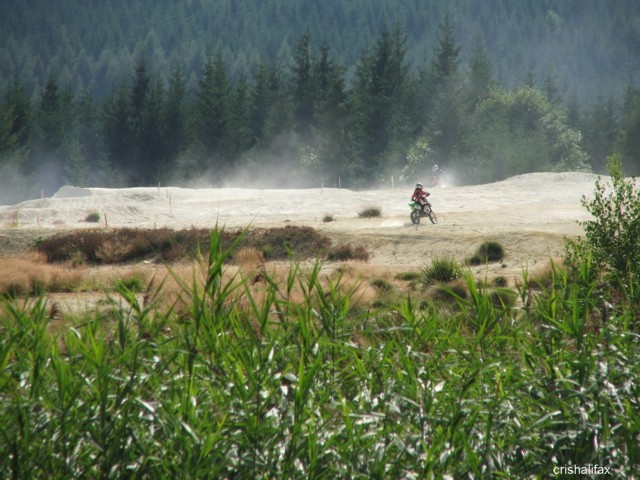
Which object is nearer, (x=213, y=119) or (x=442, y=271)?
(x=442, y=271)

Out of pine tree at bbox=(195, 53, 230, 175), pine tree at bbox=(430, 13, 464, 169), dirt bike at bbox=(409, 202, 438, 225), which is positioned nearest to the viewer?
dirt bike at bbox=(409, 202, 438, 225)

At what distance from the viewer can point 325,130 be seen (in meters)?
71.6

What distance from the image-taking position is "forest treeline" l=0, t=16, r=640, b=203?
2719 inches

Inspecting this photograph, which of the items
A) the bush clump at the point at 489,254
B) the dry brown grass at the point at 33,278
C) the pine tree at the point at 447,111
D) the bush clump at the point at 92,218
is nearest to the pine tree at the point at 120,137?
the pine tree at the point at 447,111

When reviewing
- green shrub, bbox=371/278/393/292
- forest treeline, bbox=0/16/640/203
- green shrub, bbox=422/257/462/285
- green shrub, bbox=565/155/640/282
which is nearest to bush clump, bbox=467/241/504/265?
green shrub, bbox=422/257/462/285

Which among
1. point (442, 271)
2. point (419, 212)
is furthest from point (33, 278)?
point (419, 212)

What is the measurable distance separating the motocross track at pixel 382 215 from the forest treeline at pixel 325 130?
1974cm

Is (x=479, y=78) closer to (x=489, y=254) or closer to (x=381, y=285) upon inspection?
(x=489, y=254)

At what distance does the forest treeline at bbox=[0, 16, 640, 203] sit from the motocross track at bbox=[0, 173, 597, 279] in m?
19.7

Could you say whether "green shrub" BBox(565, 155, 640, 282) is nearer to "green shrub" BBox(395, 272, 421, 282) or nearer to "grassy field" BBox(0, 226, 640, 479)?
"grassy field" BBox(0, 226, 640, 479)

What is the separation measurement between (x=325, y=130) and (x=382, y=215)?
1434 inches

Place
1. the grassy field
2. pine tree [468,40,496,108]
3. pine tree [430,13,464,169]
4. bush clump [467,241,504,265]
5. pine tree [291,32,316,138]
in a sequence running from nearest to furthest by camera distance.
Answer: the grassy field, bush clump [467,241,504,265], pine tree [430,13,464,169], pine tree [468,40,496,108], pine tree [291,32,316,138]

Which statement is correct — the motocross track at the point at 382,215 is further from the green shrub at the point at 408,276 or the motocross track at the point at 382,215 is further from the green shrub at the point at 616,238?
the green shrub at the point at 616,238

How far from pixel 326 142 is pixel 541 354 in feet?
218
